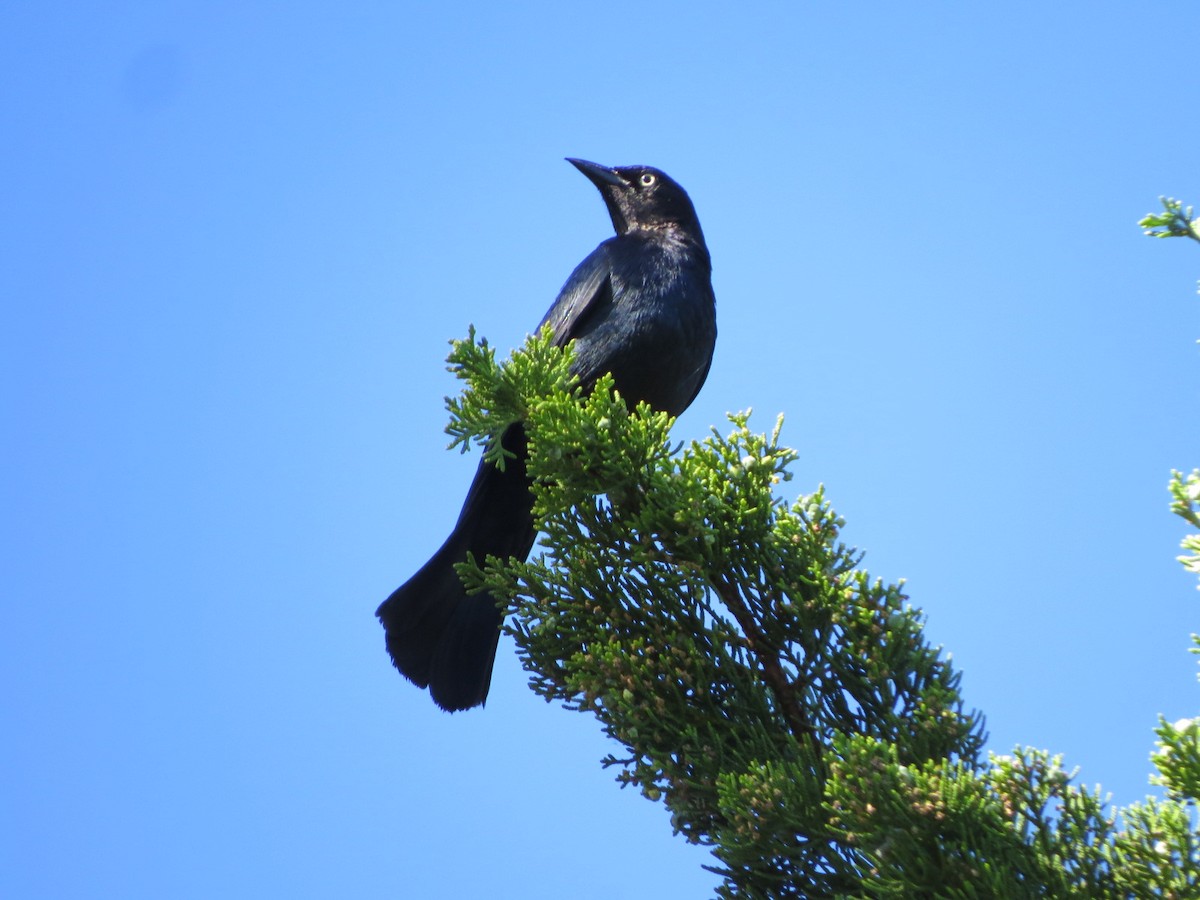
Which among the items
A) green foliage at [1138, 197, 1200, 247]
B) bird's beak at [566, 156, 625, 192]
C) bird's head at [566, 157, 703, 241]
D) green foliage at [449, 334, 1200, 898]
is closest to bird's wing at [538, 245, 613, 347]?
bird's head at [566, 157, 703, 241]

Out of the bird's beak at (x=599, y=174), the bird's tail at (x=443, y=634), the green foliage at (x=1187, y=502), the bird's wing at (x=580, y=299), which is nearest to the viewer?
the green foliage at (x=1187, y=502)

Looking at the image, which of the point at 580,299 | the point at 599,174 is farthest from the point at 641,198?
the point at 580,299

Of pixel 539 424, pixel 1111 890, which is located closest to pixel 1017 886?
pixel 1111 890

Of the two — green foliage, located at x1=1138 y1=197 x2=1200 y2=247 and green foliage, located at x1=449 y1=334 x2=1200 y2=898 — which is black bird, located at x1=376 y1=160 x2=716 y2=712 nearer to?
green foliage, located at x1=449 y1=334 x2=1200 y2=898

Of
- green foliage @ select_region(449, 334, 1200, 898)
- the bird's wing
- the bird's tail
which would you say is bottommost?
green foliage @ select_region(449, 334, 1200, 898)

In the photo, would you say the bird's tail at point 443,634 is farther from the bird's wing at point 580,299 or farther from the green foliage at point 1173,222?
the green foliage at point 1173,222

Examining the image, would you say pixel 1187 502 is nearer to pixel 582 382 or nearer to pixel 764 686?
pixel 764 686

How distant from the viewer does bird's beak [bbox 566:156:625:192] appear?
605cm

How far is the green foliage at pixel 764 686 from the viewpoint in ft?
6.26

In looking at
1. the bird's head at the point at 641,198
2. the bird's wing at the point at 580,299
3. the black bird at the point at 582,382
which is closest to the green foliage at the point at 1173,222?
the black bird at the point at 582,382

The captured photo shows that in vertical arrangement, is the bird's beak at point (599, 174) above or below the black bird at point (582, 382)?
above

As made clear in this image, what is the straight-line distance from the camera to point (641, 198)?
588 cm

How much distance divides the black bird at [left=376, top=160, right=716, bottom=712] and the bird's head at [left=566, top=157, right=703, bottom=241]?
115mm

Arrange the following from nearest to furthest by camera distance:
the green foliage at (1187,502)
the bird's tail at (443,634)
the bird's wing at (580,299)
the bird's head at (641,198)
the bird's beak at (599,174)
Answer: the green foliage at (1187,502), the bird's tail at (443,634), the bird's wing at (580,299), the bird's head at (641,198), the bird's beak at (599,174)
